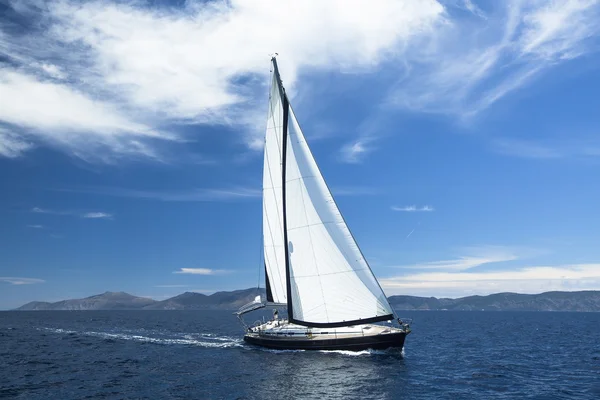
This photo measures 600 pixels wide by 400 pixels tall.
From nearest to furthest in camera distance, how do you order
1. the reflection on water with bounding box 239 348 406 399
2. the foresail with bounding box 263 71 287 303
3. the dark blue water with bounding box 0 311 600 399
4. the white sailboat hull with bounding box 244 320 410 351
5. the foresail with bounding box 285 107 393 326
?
the reflection on water with bounding box 239 348 406 399
the dark blue water with bounding box 0 311 600 399
the foresail with bounding box 285 107 393 326
the white sailboat hull with bounding box 244 320 410 351
the foresail with bounding box 263 71 287 303

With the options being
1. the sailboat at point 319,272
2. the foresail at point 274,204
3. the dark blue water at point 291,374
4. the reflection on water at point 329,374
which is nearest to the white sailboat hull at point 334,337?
the sailboat at point 319,272

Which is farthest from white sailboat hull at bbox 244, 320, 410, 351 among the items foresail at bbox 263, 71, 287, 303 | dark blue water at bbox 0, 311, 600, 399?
foresail at bbox 263, 71, 287, 303

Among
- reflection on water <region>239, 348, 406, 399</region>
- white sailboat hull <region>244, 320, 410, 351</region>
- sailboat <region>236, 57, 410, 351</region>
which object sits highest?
sailboat <region>236, 57, 410, 351</region>

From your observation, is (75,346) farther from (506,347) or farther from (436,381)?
(506,347)

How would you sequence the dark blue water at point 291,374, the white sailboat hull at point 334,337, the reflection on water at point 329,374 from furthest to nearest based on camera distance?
the white sailboat hull at point 334,337
the dark blue water at point 291,374
the reflection on water at point 329,374

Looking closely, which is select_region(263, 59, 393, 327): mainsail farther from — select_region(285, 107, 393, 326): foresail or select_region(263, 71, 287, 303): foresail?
select_region(263, 71, 287, 303): foresail

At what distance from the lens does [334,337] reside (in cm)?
4822

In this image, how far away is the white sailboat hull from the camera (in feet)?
156

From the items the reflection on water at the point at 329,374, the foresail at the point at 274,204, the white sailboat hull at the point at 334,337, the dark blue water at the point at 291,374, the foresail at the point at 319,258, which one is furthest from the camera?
the foresail at the point at 274,204

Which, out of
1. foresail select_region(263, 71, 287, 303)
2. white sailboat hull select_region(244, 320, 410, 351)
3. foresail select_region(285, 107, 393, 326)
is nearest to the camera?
foresail select_region(285, 107, 393, 326)

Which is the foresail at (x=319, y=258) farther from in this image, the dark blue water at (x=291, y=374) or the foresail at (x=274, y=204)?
the dark blue water at (x=291, y=374)

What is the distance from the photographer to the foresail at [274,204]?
176 ft

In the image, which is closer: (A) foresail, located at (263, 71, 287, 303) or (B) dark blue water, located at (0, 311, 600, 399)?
(B) dark blue water, located at (0, 311, 600, 399)

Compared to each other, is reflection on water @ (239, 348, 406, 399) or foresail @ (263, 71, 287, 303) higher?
foresail @ (263, 71, 287, 303)
